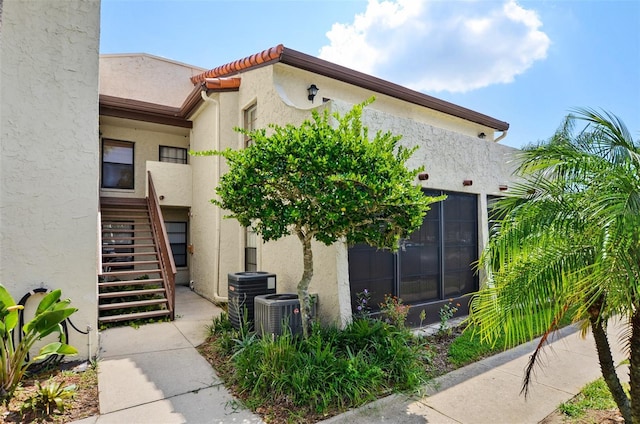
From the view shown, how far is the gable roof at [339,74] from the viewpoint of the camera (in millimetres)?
7336

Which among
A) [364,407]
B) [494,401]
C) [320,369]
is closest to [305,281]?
[320,369]

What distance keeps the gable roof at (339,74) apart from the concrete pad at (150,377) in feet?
20.1

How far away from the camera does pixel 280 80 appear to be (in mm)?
8023

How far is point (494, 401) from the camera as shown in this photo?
429 cm

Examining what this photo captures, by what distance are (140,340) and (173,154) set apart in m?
7.72

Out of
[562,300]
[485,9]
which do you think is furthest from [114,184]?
[562,300]

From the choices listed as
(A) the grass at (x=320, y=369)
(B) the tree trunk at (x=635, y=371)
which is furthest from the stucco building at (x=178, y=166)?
(B) the tree trunk at (x=635, y=371)

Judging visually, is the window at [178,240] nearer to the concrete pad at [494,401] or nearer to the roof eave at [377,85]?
the roof eave at [377,85]

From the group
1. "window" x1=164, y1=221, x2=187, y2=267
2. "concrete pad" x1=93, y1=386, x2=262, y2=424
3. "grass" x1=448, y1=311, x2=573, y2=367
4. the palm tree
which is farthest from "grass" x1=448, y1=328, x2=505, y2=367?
"window" x1=164, y1=221, x2=187, y2=267

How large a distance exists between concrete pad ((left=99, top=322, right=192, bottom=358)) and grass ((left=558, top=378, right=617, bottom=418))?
5815 millimetres

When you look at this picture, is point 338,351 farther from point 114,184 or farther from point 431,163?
point 114,184

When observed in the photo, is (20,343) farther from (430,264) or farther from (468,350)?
(430,264)

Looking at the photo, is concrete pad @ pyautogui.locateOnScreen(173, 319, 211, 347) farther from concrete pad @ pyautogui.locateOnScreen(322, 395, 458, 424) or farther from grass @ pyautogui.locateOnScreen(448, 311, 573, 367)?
grass @ pyautogui.locateOnScreen(448, 311, 573, 367)

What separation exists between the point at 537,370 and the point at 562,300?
2.72 metres
